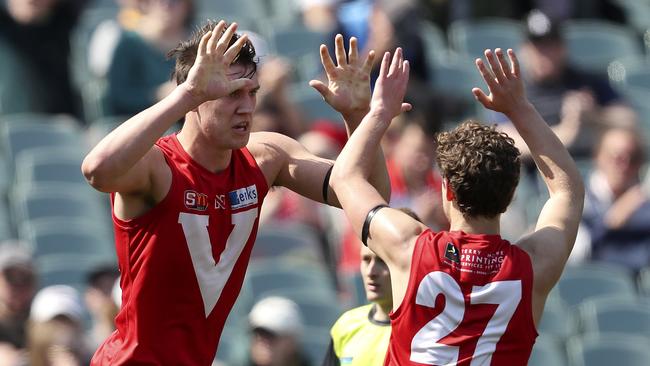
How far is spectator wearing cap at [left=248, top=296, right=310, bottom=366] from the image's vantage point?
8562 millimetres

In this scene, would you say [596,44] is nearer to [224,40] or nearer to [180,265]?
[180,265]

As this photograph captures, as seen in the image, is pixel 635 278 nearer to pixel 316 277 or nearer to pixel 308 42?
pixel 316 277

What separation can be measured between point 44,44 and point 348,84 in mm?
5367

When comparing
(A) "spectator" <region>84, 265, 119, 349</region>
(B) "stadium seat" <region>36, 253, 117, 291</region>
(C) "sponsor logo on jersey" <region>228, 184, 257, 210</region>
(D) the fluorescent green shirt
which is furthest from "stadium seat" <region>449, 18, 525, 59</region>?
(C) "sponsor logo on jersey" <region>228, 184, 257, 210</region>

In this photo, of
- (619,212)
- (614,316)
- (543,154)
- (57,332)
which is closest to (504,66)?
(543,154)

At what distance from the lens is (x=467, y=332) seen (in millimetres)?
5051

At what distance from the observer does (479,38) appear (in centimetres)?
1282

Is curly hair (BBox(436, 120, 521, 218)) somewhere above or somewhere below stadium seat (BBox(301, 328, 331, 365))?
above

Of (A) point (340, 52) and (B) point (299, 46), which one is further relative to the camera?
(B) point (299, 46)

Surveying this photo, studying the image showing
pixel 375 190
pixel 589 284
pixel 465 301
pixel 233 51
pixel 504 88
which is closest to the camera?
pixel 465 301

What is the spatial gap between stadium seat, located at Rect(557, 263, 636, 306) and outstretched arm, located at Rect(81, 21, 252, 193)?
5.69m

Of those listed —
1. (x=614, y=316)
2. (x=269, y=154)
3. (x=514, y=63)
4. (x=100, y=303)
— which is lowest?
(x=614, y=316)

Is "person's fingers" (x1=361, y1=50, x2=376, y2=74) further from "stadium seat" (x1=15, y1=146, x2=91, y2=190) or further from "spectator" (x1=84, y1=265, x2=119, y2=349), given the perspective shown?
"stadium seat" (x1=15, y1=146, x2=91, y2=190)

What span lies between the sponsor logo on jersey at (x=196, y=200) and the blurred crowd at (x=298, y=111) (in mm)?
3111
